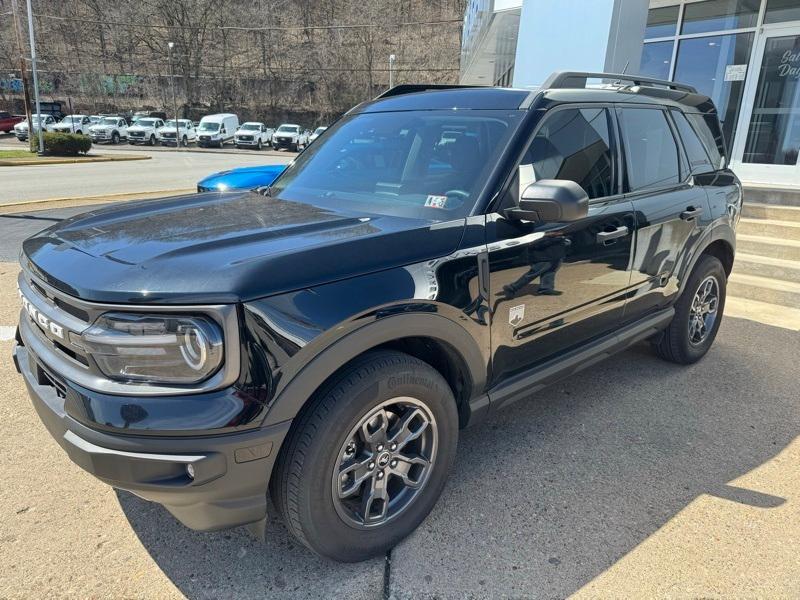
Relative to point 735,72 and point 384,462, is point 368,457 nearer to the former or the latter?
point 384,462

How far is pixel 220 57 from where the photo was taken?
205ft

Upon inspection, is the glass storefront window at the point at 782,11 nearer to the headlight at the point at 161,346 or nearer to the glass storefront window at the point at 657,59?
the glass storefront window at the point at 657,59

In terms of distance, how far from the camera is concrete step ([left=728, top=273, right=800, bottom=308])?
5.89 m

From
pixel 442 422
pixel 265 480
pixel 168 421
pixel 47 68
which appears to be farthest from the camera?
pixel 47 68

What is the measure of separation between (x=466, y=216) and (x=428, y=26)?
65.0 meters

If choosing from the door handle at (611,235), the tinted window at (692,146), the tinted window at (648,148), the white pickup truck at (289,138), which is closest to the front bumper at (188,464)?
the door handle at (611,235)

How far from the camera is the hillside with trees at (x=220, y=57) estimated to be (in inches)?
2333

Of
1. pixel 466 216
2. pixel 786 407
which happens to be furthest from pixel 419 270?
pixel 786 407

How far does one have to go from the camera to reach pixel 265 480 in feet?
6.31

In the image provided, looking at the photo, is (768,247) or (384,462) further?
(768,247)

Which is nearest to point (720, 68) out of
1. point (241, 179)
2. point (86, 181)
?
point (241, 179)

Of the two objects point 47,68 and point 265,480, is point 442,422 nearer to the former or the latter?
point 265,480

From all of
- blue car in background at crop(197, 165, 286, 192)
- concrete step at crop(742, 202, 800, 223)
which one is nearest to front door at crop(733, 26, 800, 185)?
concrete step at crop(742, 202, 800, 223)

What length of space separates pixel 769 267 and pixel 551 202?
5.26 meters
